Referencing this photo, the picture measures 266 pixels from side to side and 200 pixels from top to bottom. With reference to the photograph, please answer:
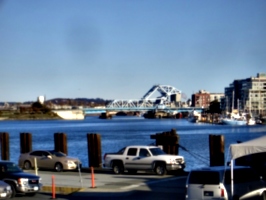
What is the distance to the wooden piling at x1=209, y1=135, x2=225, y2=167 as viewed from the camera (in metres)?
37.0

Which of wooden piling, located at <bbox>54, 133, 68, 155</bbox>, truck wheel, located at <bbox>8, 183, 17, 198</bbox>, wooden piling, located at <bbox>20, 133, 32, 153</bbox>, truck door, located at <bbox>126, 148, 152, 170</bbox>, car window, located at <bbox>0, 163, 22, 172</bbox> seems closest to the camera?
truck wheel, located at <bbox>8, 183, 17, 198</bbox>

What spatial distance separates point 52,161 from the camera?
40.8 meters

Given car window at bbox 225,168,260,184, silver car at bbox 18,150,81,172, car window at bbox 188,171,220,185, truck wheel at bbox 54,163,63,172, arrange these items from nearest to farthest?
car window at bbox 188,171,220,185
car window at bbox 225,168,260,184
silver car at bbox 18,150,81,172
truck wheel at bbox 54,163,63,172

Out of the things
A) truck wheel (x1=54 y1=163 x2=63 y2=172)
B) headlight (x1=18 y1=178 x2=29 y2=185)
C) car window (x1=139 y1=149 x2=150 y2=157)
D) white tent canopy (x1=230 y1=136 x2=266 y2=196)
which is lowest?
truck wheel (x1=54 y1=163 x2=63 y2=172)

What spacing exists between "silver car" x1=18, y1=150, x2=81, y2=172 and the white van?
19.2 meters

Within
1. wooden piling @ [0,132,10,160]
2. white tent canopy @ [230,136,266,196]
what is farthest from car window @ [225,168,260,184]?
wooden piling @ [0,132,10,160]

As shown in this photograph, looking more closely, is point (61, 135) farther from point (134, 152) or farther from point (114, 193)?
point (114, 193)

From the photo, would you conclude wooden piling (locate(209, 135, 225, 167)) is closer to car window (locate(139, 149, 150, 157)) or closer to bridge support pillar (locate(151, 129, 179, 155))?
bridge support pillar (locate(151, 129, 179, 155))

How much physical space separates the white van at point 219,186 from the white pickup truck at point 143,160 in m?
13.8

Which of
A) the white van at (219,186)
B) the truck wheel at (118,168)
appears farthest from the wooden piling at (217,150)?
the white van at (219,186)

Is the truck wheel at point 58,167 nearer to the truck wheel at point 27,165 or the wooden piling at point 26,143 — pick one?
the truck wheel at point 27,165

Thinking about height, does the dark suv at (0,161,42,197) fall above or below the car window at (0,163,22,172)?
below

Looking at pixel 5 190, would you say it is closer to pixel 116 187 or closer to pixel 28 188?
pixel 28 188

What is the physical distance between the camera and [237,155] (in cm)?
2167
